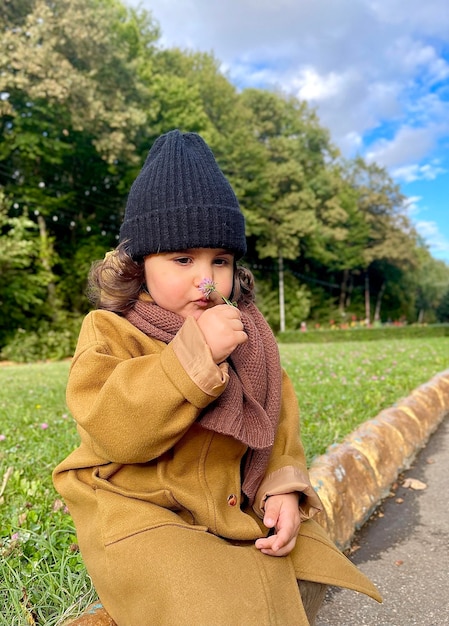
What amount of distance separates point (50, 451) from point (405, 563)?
2.02 meters

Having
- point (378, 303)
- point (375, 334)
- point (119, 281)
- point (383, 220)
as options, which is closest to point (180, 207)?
point (119, 281)

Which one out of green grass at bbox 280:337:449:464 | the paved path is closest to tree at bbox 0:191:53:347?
green grass at bbox 280:337:449:464

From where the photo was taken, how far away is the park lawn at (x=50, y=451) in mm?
1743

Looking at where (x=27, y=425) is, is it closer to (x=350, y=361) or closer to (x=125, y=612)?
(x=125, y=612)

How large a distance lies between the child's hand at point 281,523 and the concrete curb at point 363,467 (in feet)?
1.56

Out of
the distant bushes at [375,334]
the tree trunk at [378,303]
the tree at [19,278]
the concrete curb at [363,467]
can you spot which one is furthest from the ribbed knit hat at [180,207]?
the tree trunk at [378,303]

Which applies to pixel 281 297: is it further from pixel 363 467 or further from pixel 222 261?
pixel 222 261

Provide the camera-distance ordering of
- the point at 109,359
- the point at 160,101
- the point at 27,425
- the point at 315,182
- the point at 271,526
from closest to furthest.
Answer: the point at 109,359
the point at 271,526
the point at 27,425
the point at 160,101
the point at 315,182

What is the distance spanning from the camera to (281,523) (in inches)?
59.5

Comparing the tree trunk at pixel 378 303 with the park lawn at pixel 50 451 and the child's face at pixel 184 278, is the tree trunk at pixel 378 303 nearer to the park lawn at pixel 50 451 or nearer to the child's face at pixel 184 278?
Result: the park lawn at pixel 50 451

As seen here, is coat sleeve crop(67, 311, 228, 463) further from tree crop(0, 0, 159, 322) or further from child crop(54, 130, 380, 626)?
tree crop(0, 0, 159, 322)

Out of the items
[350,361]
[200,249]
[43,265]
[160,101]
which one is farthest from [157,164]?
[160,101]

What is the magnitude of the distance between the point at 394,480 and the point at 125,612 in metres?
2.69

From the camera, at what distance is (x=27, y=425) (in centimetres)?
408
